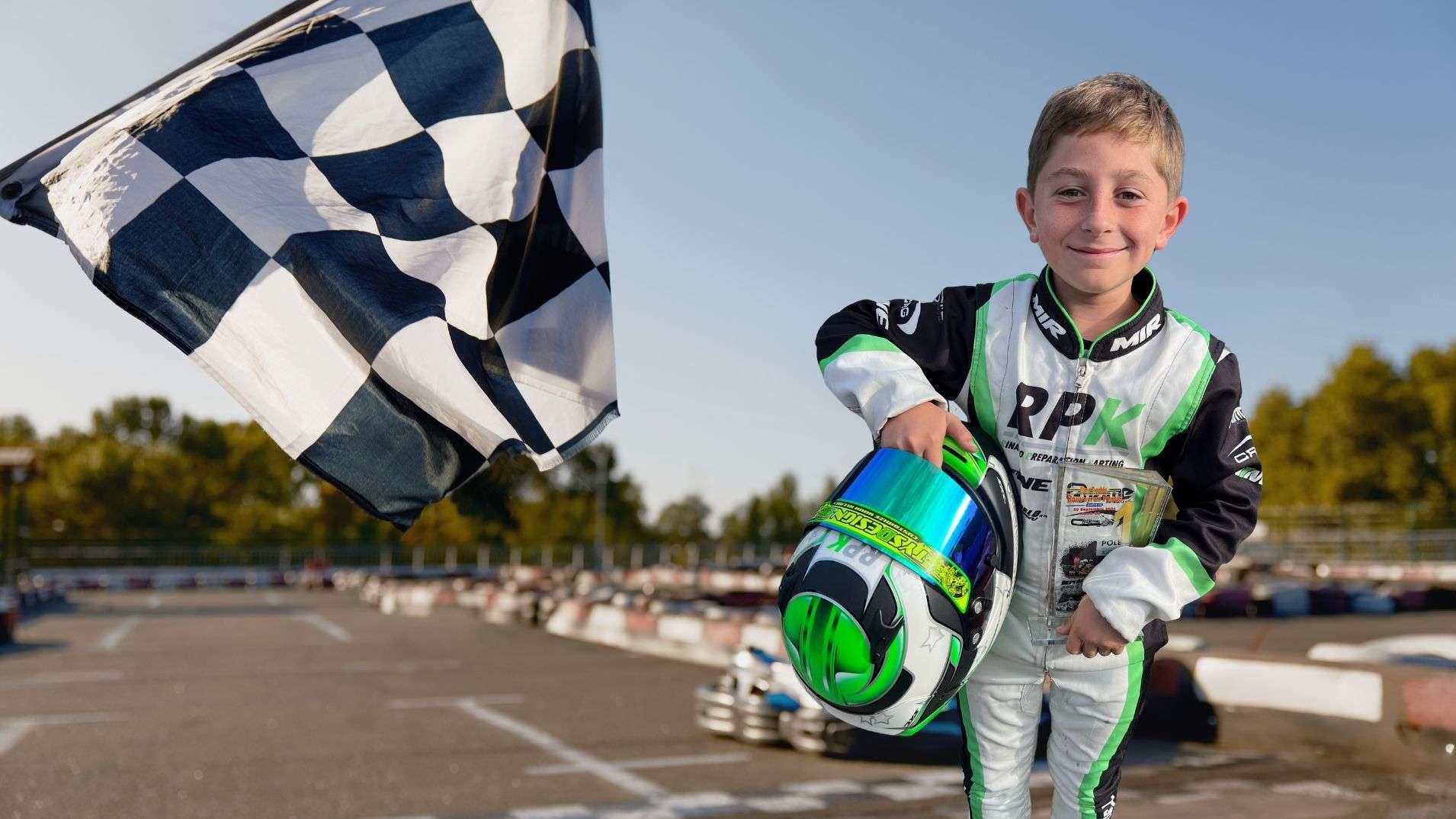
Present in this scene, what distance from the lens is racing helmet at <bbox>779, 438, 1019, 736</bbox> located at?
1757mm

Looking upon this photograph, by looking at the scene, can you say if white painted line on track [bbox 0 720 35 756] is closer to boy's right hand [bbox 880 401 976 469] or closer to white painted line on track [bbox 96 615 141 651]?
boy's right hand [bbox 880 401 976 469]

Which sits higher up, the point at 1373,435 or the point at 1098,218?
the point at 1373,435

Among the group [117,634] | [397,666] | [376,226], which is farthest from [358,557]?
[376,226]

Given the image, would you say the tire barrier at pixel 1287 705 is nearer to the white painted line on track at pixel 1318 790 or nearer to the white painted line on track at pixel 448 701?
the white painted line on track at pixel 1318 790

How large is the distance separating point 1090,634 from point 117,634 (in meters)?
17.2

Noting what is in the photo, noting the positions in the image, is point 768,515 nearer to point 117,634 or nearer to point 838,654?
point 117,634

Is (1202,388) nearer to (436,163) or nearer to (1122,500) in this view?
(1122,500)

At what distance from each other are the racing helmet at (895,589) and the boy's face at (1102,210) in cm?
43

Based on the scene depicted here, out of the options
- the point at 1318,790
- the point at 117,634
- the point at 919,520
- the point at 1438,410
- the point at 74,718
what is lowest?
the point at 117,634

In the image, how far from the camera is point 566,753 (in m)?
5.97

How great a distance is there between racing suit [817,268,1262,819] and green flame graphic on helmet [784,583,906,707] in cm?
36

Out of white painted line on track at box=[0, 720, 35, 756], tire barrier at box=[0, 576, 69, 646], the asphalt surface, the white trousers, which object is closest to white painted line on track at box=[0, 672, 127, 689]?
the asphalt surface

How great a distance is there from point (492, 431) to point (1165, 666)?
16.2ft

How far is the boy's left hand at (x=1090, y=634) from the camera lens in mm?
1851
